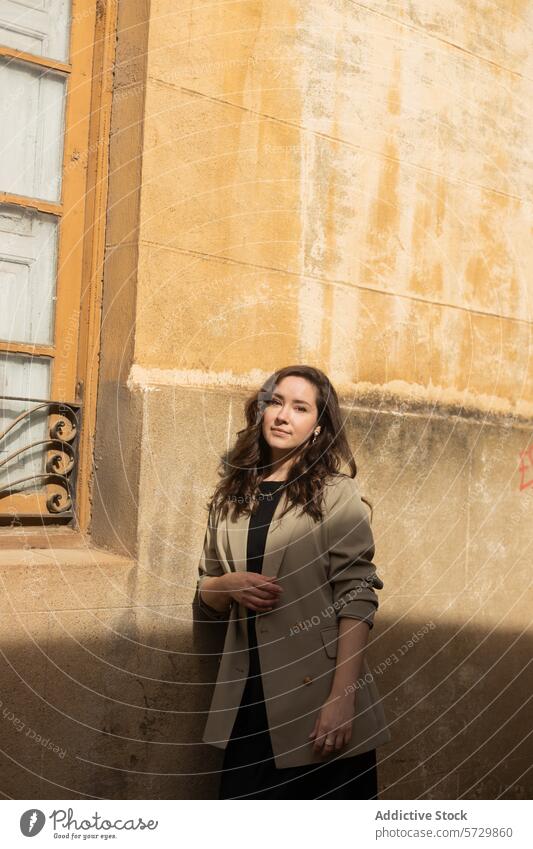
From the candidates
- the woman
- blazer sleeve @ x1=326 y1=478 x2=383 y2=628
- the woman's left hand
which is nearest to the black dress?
the woman

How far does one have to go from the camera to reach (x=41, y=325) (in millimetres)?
4184

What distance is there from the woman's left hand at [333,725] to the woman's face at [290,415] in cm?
93

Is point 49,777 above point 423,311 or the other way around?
the other way around

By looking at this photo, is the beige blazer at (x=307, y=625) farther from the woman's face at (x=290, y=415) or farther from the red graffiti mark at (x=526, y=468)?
the red graffiti mark at (x=526, y=468)

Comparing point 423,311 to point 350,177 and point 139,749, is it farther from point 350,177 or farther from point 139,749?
point 139,749

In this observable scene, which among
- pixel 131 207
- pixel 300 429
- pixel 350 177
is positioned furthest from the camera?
pixel 350 177

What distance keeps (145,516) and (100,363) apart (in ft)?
2.24

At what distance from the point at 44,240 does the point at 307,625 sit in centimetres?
188

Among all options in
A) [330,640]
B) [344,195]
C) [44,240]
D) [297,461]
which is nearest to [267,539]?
[297,461]

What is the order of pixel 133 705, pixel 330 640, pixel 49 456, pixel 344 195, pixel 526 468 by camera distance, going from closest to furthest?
pixel 330 640, pixel 133 705, pixel 49 456, pixel 344 195, pixel 526 468

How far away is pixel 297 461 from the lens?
3.86m

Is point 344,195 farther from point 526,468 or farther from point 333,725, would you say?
point 333,725

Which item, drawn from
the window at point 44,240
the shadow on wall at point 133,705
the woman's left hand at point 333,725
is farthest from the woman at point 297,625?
the window at point 44,240

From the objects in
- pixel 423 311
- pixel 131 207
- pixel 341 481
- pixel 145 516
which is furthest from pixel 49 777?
pixel 423 311
